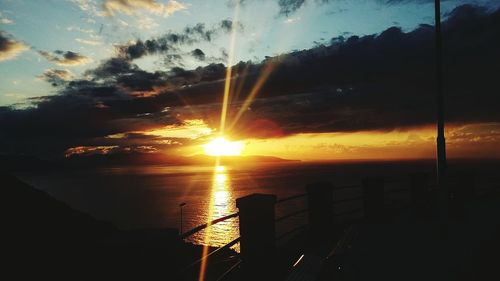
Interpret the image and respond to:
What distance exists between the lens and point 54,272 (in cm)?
3020

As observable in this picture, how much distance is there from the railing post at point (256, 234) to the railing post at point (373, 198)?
19.8ft

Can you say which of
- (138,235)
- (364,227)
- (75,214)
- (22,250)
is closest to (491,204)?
(364,227)

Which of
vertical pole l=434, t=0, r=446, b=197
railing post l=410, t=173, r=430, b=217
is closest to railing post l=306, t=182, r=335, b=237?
vertical pole l=434, t=0, r=446, b=197

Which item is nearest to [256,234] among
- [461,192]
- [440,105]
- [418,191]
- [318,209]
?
[318,209]

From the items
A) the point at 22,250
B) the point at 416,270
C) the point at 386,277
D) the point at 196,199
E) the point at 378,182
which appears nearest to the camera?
the point at 386,277

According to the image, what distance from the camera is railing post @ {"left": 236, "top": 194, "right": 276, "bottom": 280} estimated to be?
6.86 meters

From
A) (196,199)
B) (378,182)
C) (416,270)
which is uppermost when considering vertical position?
(378,182)

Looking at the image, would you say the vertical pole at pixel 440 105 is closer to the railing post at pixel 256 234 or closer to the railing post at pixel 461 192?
the railing post at pixel 461 192

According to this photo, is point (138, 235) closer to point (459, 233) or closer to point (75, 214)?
point (459, 233)

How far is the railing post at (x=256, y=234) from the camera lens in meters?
6.86

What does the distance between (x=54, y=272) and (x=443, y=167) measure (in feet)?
100

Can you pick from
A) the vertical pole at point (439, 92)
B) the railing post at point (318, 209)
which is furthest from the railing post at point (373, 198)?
the railing post at point (318, 209)

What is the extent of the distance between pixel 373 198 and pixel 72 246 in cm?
2919

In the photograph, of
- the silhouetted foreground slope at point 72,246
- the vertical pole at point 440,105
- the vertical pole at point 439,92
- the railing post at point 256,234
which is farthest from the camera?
the vertical pole at point 439,92
